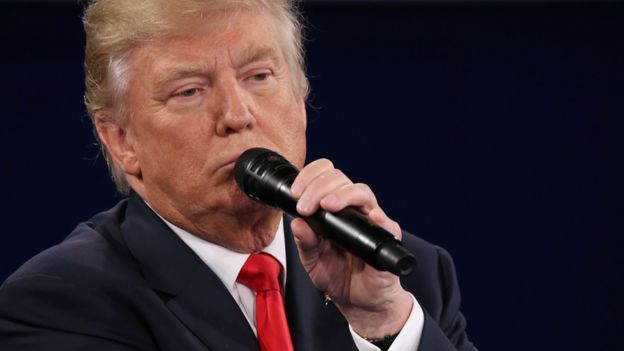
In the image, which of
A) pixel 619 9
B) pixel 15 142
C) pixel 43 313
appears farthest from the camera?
pixel 619 9

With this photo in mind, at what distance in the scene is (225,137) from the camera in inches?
71.0

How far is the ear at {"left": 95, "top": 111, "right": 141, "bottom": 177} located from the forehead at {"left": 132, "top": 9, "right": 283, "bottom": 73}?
0.57 feet

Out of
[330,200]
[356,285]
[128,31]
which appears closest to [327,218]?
[330,200]

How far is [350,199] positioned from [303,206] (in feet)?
0.23

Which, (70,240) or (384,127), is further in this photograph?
(384,127)

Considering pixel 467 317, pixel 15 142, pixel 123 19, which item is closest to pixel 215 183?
pixel 123 19

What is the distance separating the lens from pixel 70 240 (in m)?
1.99

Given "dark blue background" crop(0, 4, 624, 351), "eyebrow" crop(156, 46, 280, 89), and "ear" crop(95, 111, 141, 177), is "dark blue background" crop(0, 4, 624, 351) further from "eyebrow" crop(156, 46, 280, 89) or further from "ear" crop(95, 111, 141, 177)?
"eyebrow" crop(156, 46, 280, 89)

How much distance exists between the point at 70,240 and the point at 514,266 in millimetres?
1783

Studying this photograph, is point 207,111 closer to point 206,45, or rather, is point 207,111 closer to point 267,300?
point 206,45

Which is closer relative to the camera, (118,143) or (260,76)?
(260,76)

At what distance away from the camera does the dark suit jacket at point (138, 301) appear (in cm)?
179

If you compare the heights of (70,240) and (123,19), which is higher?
(123,19)

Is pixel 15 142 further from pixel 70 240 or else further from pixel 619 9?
pixel 619 9
